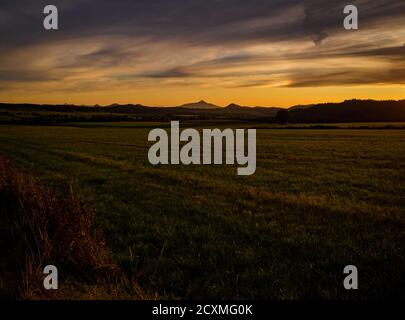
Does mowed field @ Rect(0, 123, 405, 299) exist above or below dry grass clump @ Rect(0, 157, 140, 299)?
below

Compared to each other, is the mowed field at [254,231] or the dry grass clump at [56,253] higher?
the dry grass clump at [56,253]

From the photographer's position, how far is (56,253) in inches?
287

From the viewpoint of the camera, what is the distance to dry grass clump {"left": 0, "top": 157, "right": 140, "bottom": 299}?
20.4 ft

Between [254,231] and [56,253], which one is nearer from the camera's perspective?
[56,253]

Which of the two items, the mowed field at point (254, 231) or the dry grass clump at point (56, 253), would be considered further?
the mowed field at point (254, 231)

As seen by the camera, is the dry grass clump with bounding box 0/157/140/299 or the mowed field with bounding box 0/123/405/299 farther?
the mowed field with bounding box 0/123/405/299

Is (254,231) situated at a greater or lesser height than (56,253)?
lesser

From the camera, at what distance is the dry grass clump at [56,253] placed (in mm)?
6223

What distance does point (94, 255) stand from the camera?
724 cm

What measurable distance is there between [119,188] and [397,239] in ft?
37.8
